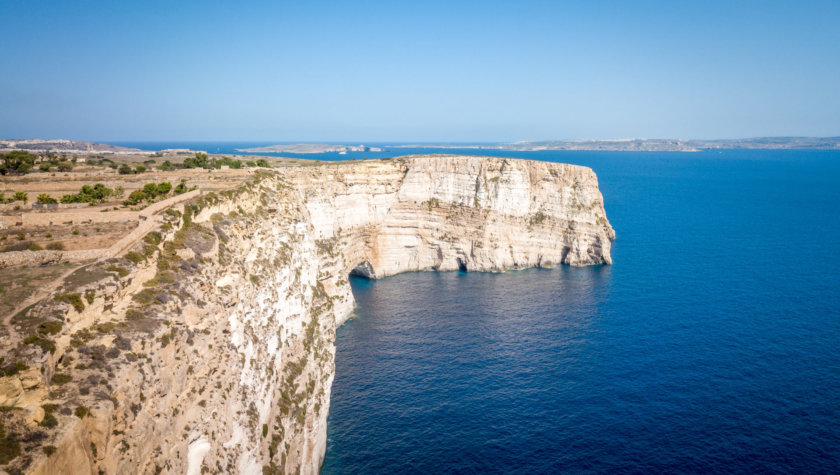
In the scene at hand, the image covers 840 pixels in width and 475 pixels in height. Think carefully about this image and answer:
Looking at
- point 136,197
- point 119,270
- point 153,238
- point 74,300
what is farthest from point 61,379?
point 136,197

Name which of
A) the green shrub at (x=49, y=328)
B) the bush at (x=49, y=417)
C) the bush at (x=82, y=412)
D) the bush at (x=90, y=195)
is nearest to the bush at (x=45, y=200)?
the bush at (x=90, y=195)

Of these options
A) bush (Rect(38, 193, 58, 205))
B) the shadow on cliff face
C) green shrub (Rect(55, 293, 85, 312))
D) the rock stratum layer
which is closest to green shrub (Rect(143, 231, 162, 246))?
the rock stratum layer

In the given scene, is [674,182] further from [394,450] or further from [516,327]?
[394,450]

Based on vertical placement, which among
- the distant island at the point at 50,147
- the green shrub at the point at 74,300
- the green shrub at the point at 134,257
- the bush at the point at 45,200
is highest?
the distant island at the point at 50,147

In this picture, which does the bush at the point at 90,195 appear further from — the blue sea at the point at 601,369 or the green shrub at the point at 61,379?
the blue sea at the point at 601,369

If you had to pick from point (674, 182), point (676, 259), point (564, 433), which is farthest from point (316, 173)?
point (674, 182)

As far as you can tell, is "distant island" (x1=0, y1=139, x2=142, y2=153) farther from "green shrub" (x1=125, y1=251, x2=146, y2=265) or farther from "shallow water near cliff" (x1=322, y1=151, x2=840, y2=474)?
"green shrub" (x1=125, y1=251, x2=146, y2=265)
